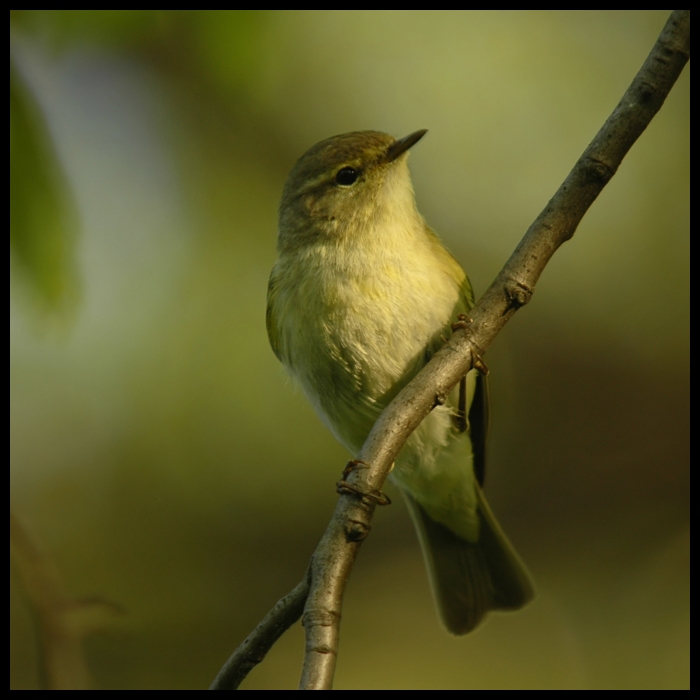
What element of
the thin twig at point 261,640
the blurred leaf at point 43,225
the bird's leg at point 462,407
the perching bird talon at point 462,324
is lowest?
the thin twig at point 261,640

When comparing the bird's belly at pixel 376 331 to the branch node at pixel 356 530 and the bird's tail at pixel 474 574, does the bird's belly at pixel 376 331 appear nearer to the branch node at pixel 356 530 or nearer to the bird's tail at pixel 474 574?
the bird's tail at pixel 474 574

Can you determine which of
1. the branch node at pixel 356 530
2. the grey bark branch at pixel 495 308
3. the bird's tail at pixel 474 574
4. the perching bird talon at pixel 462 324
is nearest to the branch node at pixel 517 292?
the grey bark branch at pixel 495 308

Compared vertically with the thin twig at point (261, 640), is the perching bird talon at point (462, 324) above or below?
above

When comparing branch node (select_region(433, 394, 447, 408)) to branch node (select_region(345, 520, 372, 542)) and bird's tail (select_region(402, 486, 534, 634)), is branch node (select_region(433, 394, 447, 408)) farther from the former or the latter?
bird's tail (select_region(402, 486, 534, 634))

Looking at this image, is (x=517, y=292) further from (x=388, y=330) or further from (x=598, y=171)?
(x=388, y=330)

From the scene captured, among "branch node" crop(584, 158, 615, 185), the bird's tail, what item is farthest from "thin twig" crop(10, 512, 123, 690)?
the bird's tail

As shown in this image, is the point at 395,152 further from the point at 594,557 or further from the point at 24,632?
the point at 24,632
